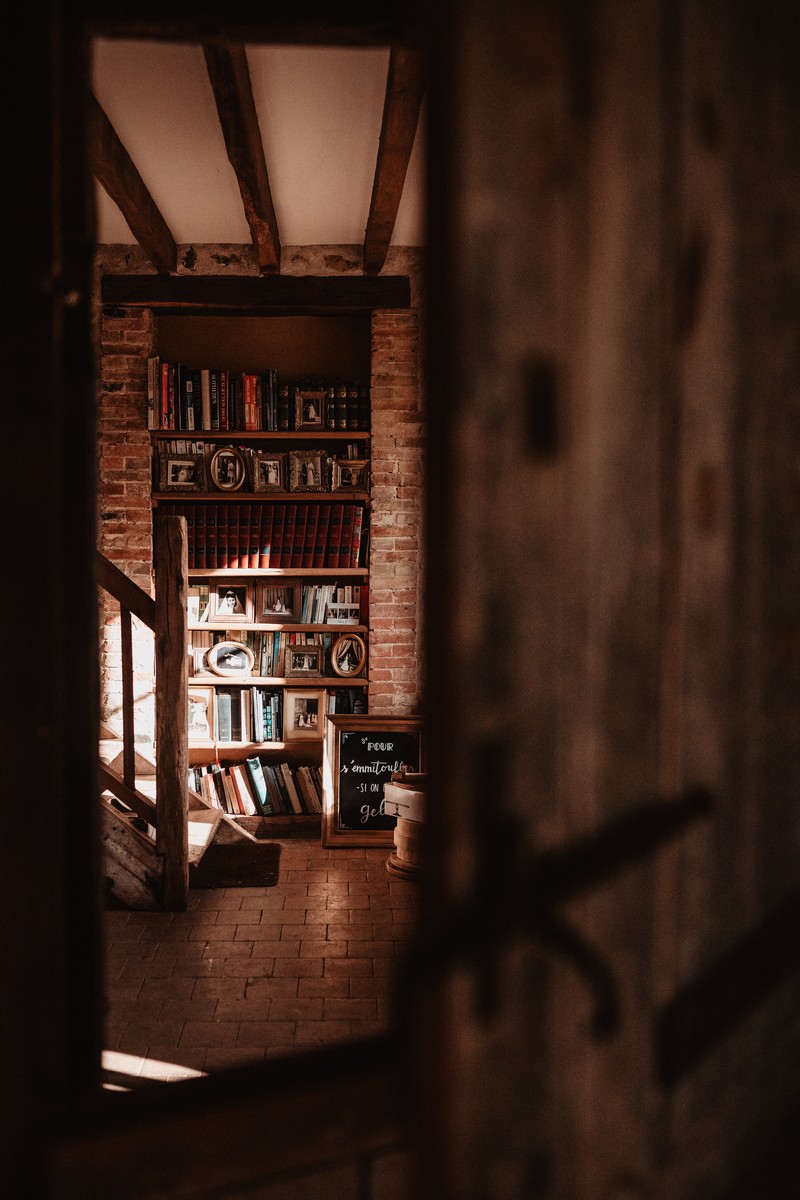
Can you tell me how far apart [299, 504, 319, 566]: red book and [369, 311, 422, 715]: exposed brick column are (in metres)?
0.35

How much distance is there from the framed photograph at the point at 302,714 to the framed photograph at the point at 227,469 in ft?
4.02

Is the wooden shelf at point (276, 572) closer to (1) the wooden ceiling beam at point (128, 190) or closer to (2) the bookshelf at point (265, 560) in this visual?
(2) the bookshelf at point (265, 560)

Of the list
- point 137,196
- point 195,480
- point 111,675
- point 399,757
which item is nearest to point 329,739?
point 399,757

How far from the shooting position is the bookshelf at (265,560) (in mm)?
4750

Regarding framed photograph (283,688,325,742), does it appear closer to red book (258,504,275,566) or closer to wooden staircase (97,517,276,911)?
red book (258,504,275,566)

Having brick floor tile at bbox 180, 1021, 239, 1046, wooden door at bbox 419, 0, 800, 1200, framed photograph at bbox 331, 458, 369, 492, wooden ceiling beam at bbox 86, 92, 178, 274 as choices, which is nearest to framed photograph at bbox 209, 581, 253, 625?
framed photograph at bbox 331, 458, 369, 492

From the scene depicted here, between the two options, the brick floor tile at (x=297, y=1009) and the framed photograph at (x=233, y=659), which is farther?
the framed photograph at (x=233, y=659)

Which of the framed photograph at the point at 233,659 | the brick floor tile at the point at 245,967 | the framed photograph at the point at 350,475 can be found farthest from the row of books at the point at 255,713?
the brick floor tile at the point at 245,967

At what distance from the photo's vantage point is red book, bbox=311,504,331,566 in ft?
15.8

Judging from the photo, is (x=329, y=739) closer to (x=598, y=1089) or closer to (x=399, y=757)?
(x=399, y=757)

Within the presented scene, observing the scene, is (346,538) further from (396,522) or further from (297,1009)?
(297,1009)

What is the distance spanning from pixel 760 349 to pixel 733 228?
0.14 meters

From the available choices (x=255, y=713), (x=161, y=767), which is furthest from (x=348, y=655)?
(x=161, y=767)

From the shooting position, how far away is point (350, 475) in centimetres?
486
